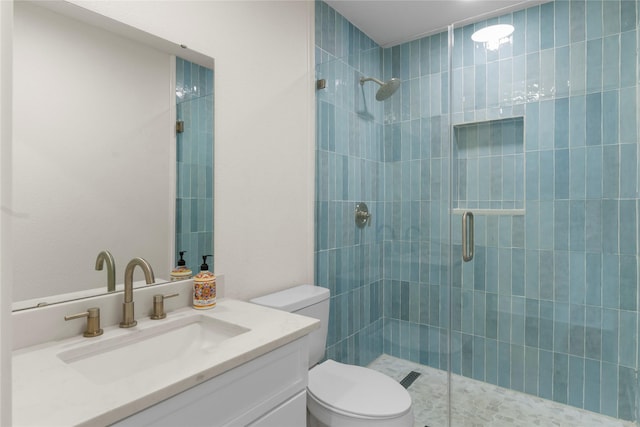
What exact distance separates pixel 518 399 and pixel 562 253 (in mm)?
887

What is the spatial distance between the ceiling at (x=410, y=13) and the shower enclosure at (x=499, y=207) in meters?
0.13

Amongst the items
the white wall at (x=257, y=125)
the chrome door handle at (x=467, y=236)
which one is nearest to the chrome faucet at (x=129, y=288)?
the white wall at (x=257, y=125)

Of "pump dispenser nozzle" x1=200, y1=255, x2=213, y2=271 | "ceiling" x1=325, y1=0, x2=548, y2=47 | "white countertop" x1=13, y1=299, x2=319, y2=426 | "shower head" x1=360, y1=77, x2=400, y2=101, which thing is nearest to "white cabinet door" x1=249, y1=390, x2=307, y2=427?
"white countertop" x1=13, y1=299, x2=319, y2=426

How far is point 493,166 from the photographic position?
1.95 meters

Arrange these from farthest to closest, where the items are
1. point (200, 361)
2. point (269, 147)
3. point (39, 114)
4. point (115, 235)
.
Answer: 1. point (269, 147)
2. point (115, 235)
3. point (39, 114)
4. point (200, 361)

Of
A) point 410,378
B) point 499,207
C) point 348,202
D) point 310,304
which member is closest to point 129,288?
point 310,304

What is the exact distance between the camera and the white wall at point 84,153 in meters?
0.96

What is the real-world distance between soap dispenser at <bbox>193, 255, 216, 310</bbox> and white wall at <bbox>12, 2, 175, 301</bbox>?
0.40 ft

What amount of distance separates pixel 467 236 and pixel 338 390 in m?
1.07

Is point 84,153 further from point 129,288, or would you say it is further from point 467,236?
point 467,236

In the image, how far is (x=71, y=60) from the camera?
1050 millimetres

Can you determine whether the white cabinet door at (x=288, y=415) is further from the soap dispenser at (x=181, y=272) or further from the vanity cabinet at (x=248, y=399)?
the soap dispenser at (x=181, y=272)

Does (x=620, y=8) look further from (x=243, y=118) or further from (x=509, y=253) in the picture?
(x=243, y=118)

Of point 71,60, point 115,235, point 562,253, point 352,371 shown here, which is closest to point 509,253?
point 562,253
